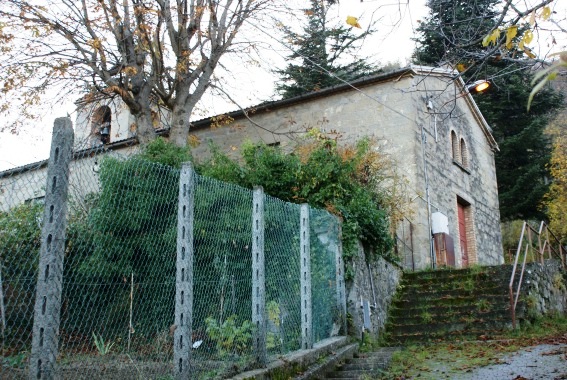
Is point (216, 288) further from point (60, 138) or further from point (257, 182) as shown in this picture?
point (257, 182)

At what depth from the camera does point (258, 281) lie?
18.5 feet

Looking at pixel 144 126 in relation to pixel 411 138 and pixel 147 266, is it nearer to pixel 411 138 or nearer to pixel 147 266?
pixel 411 138

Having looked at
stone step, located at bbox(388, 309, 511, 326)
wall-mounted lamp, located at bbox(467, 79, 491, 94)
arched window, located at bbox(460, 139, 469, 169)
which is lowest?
stone step, located at bbox(388, 309, 511, 326)

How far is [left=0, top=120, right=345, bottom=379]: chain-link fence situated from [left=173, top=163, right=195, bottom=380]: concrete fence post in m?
0.03

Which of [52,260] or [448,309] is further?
[448,309]

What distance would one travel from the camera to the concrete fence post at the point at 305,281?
676cm

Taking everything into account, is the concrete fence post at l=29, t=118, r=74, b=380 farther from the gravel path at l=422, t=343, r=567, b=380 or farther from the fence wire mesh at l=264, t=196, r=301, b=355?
the gravel path at l=422, t=343, r=567, b=380

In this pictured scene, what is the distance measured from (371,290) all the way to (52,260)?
23.5ft

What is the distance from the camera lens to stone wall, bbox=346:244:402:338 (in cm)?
870

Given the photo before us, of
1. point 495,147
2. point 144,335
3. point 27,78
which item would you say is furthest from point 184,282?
point 495,147

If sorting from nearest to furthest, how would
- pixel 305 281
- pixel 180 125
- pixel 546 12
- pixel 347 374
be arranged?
pixel 546 12, pixel 347 374, pixel 305 281, pixel 180 125

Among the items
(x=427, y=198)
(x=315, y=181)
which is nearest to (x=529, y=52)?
(x=315, y=181)

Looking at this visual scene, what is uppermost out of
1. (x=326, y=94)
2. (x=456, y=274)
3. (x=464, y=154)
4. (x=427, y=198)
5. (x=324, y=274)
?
(x=326, y=94)

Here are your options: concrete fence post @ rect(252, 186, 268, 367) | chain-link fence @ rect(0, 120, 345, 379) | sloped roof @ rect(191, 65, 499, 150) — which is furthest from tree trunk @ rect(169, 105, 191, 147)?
concrete fence post @ rect(252, 186, 268, 367)
